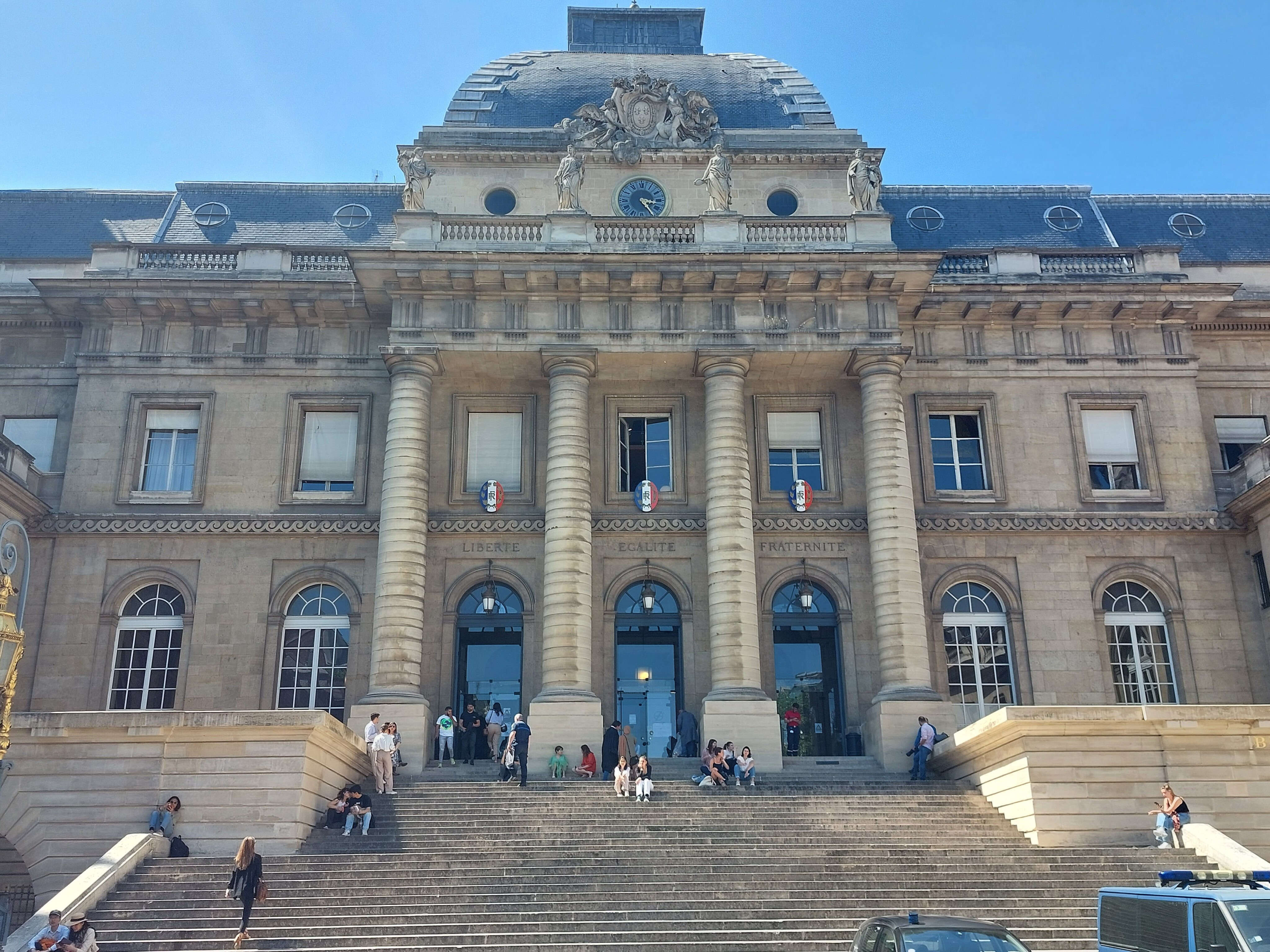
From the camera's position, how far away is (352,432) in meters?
30.6

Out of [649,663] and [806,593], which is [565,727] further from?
[806,593]

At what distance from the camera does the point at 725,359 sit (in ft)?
95.5

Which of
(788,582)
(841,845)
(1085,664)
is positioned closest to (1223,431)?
(1085,664)

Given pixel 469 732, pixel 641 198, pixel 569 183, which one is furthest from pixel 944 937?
pixel 641 198

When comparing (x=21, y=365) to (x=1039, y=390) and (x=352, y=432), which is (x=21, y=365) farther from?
(x=1039, y=390)

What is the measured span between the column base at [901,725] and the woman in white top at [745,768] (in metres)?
A: 3.49

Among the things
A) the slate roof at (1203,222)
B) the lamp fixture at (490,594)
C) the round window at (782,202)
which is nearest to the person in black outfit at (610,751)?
the lamp fixture at (490,594)

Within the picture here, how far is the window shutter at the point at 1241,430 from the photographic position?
32.1 metres

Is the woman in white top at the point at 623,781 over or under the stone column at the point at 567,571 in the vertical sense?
under

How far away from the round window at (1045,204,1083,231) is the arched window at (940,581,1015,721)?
482 inches

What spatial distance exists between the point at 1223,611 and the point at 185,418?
85.4 feet

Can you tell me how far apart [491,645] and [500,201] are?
11959 mm

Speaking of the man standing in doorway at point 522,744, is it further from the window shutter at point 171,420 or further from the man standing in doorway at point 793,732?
the window shutter at point 171,420

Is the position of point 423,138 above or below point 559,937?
above
